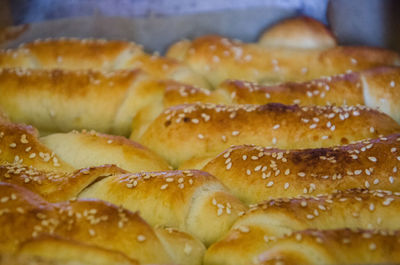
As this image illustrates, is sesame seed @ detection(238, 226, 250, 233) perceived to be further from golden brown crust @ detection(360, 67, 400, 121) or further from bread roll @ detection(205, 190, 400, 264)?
golden brown crust @ detection(360, 67, 400, 121)

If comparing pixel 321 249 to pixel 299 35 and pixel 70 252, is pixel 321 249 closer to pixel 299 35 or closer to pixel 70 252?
pixel 70 252

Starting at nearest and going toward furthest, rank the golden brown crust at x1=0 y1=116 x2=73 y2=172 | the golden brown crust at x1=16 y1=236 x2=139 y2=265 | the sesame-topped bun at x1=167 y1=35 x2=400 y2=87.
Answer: the golden brown crust at x1=16 y1=236 x2=139 y2=265 → the golden brown crust at x1=0 y1=116 x2=73 y2=172 → the sesame-topped bun at x1=167 y1=35 x2=400 y2=87

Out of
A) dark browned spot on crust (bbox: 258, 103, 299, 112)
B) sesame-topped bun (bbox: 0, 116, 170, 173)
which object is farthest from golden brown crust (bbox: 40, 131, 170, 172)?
dark browned spot on crust (bbox: 258, 103, 299, 112)

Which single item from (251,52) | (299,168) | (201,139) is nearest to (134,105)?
(201,139)

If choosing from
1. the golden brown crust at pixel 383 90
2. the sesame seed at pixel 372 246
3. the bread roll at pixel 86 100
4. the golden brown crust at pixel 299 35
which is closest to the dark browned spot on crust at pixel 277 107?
the bread roll at pixel 86 100

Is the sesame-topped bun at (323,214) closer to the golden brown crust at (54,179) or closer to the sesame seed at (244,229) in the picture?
the sesame seed at (244,229)

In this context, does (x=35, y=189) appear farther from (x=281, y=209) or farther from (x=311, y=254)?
(x=311, y=254)

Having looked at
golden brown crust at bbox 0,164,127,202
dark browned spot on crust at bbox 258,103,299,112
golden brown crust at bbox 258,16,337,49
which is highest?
golden brown crust at bbox 258,16,337,49
